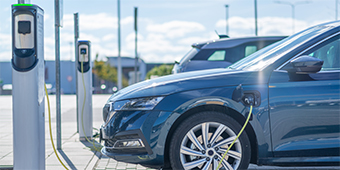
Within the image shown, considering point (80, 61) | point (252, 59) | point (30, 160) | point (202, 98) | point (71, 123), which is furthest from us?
point (71, 123)

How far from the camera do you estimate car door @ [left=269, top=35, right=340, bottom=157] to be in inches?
132

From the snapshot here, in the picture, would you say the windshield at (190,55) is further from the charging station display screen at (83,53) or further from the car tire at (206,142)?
the car tire at (206,142)

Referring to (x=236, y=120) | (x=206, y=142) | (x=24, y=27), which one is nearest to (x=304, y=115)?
(x=236, y=120)

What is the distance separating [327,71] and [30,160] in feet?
9.15

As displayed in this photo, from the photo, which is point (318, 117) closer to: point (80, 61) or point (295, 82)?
point (295, 82)

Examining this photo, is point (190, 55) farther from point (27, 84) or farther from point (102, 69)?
point (102, 69)

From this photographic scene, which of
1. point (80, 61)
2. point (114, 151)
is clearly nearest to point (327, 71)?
point (114, 151)

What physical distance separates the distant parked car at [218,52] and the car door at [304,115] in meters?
4.24

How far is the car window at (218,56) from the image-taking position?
7.77 metres

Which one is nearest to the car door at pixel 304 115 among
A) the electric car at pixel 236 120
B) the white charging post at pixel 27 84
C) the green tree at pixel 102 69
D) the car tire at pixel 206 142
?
the electric car at pixel 236 120

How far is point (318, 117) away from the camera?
3.36 m

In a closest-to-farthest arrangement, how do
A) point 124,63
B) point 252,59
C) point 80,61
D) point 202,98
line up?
point 202,98, point 252,59, point 80,61, point 124,63

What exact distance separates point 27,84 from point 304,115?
2.40 meters

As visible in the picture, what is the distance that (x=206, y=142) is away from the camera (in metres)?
3.37
